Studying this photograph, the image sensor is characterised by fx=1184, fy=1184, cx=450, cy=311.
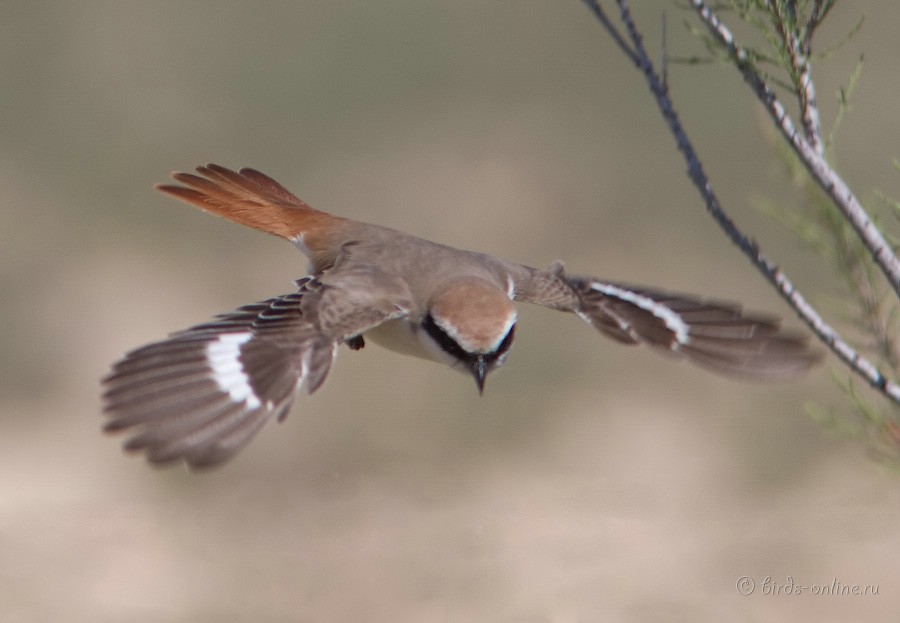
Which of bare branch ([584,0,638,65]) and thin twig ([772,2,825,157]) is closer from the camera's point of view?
thin twig ([772,2,825,157])

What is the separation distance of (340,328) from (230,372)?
43cm

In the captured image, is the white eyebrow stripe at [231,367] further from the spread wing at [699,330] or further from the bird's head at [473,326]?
the spread wing at [699,330]

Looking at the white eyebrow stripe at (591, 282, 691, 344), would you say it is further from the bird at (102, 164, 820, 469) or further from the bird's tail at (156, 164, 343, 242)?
the bird's tail at (156, 164, 343, 242)

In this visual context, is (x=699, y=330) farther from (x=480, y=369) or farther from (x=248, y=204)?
(x=248, y=204)

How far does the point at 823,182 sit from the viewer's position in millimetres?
2648

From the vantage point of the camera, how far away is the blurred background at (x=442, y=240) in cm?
658

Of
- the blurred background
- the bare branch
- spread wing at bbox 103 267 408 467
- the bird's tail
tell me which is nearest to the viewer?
the bare branch

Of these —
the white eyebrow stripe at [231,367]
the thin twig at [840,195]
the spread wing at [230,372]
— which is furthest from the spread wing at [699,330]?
the white eyebrow stripe at [231,367]

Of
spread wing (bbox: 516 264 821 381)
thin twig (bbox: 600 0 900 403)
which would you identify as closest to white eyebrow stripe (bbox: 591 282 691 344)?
spread wing (bbox: 516 264 821 381)

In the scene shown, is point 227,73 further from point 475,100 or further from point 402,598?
point 402,598

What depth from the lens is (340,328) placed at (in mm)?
3656

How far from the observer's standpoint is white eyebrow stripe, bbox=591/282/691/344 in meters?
4.03

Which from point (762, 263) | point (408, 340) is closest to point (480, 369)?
point (408, 340)

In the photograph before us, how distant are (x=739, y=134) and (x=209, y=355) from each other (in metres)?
6.51
